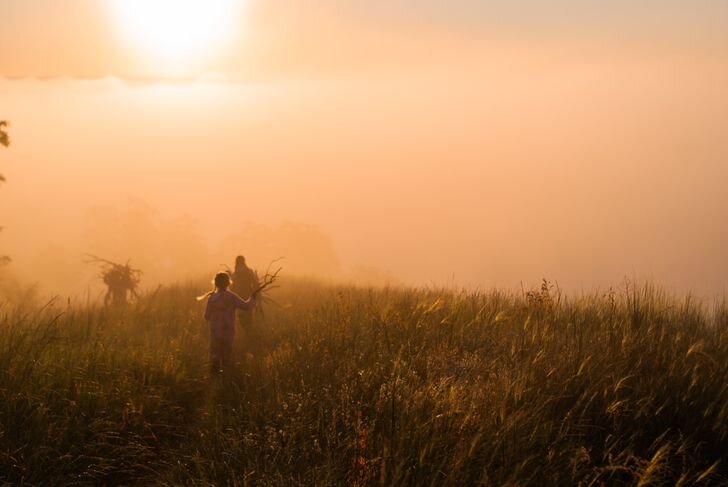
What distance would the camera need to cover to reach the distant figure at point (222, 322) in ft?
28.3

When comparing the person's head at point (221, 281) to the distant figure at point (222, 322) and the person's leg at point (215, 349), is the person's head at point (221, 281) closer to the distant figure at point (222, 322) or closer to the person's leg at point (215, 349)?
the distant figure at point (222, 322)

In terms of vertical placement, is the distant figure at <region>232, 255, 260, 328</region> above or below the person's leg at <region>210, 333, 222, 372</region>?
above

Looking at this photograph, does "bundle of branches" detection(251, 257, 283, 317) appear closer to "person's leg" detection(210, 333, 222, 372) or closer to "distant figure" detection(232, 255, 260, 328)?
"distant figure" detection(232, 255, 260, 328)

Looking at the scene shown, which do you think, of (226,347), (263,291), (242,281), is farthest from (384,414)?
(263,291)

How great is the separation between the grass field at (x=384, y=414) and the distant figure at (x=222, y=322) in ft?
4.30

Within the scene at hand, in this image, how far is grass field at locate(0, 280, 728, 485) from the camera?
370 cm

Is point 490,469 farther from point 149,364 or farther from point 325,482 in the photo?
point 149,364

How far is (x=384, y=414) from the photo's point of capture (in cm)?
420

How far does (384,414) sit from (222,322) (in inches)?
201

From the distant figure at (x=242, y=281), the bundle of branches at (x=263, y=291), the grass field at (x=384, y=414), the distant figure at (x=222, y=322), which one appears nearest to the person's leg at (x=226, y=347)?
the distant figure at (x=222, y=322)

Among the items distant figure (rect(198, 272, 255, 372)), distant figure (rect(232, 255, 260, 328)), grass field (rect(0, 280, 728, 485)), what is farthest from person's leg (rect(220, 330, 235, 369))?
distant figure (rect(232, 255, 260, 328))

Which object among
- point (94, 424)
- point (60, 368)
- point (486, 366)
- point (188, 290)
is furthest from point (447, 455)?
point (188, 290)

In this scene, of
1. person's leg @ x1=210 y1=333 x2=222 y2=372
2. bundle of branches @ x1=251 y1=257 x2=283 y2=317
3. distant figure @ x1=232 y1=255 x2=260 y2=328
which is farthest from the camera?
distant figure @ x1=232 y1=255 x2=260 y2=328

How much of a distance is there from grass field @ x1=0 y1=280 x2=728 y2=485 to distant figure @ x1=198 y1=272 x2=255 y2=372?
1.31 metres
